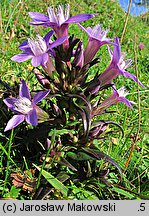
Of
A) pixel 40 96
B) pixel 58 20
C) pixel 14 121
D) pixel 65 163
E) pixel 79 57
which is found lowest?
pixel 65 163

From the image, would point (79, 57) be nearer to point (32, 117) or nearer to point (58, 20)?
point (58, 20)

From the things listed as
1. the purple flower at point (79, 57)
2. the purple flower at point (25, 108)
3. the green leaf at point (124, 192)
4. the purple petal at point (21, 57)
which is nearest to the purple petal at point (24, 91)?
the purple flower at point (25, 108)

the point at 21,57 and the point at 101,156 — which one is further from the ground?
the point at 21,57

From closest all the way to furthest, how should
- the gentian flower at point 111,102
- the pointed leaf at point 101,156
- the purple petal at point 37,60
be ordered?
the purple petal at point 37,60 → the pointed leaf at point 101,156 → the gentian flower at point 111,102

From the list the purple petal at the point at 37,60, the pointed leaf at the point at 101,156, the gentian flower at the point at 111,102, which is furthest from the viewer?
the gentian flower at the point at 111,102

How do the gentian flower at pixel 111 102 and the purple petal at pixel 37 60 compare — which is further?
the gentian flower at pixel 111 102

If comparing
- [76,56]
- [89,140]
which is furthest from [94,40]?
[89,140]

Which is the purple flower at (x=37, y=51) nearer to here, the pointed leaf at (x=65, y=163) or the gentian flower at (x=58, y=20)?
the gentian flower at (x=58, y=20)

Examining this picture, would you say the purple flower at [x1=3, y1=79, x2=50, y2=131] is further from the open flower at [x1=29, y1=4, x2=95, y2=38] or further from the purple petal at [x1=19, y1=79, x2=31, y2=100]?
the open flower at [x1=29, y1=4, x2=95, y2=38]

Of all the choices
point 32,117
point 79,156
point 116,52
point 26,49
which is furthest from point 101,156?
point 26,49
